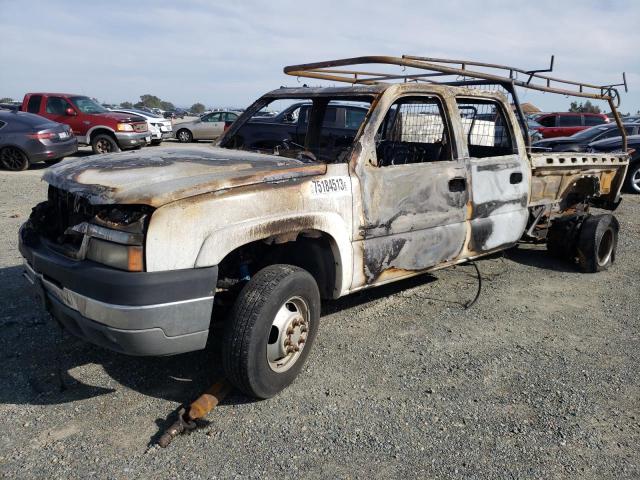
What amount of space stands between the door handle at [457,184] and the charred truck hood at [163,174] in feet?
4.04

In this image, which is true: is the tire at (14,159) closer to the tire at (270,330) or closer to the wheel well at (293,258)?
the wheel well at (293,258)

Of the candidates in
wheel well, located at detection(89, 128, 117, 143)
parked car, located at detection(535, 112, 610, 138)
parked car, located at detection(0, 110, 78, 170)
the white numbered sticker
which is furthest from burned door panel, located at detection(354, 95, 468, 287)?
parked car, located at detection(535, 112, 610, 138)

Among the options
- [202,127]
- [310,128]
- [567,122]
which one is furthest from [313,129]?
[202,127]

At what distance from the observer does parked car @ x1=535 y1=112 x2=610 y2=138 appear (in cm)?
1897

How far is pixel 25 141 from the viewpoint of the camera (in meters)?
11.8

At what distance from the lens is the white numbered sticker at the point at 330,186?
3215mm

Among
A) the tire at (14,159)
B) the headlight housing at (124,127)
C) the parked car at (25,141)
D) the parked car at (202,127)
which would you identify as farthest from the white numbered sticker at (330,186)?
the parked car at (202,127)

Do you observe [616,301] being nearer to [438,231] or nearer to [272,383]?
[438,231]

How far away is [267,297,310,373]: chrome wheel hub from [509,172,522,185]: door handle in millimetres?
2430

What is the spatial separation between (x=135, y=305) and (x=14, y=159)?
37.1 ft

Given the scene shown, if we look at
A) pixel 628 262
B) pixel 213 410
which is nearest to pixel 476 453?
pixel 213 410

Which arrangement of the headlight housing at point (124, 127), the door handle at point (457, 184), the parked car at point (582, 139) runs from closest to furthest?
1. the door handle at point (457, 184)
2. the parked car at point (582, 139)
3. the headlight housing at point (124, 127)

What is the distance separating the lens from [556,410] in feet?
10.2

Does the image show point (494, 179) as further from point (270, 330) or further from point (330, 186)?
point (270, 330)
